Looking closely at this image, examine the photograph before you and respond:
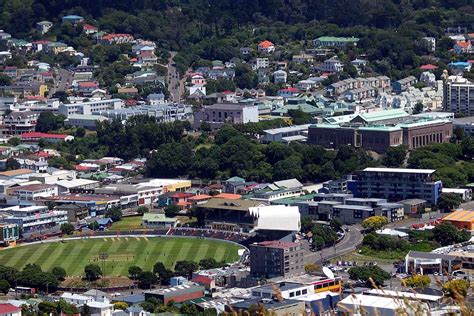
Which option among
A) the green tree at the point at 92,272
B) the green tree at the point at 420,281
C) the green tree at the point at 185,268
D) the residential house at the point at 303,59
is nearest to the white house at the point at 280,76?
the residential house at the point at 303,59

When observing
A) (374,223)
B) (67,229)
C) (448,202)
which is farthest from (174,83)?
(374,223)

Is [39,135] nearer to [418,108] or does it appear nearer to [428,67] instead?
[418,108]

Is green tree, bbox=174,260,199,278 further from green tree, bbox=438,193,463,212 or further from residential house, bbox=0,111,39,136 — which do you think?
residential house, bbox=0,111,39,136

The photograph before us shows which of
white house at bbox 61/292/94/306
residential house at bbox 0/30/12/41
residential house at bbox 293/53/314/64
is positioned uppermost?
residential house at bbox 0/30/12/41

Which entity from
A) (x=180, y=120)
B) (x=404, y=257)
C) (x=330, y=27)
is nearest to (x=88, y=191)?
(x=180, y=120)

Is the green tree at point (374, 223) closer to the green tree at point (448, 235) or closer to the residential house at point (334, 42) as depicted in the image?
the green tree at point (448, 235)

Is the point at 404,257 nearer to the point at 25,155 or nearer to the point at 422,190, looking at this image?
the point at 422,190

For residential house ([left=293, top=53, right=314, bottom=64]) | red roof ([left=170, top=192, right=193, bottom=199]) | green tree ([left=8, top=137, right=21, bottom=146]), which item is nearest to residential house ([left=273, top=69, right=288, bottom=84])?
residential house ([left=293, top=53, right=314, bottom=64])
